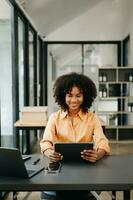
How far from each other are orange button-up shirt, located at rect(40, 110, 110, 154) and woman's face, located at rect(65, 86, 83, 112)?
0.28 feet

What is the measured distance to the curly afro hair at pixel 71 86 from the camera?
2256 millimetres

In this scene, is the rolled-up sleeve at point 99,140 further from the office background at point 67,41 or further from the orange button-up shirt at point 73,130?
the office background at point 67,41

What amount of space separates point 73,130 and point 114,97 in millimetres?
5026

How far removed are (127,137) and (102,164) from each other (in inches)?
210

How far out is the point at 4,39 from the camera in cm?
452

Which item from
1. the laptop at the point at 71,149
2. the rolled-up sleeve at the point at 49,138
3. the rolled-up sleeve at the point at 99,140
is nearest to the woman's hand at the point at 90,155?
the laptop at the point at 71,149

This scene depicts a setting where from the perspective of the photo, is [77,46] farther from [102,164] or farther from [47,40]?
[102,164]

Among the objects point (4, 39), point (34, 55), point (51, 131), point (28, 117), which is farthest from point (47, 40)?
point (51, 131)

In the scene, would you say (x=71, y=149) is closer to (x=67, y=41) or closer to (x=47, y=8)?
(x=47, y=8)

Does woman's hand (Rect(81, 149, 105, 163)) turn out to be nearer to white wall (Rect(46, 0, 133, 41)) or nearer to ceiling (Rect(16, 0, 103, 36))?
ceiling (Rect(16, 0, 103, 36))

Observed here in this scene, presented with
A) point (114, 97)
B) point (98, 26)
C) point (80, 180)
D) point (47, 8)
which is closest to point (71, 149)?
point (80, 180)

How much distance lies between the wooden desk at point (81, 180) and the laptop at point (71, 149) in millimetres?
64

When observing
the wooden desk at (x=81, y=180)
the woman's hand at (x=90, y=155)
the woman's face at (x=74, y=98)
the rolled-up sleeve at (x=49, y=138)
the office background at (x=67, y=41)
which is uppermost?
the office background at (x=67, y=41)

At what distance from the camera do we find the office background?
18.6ft
